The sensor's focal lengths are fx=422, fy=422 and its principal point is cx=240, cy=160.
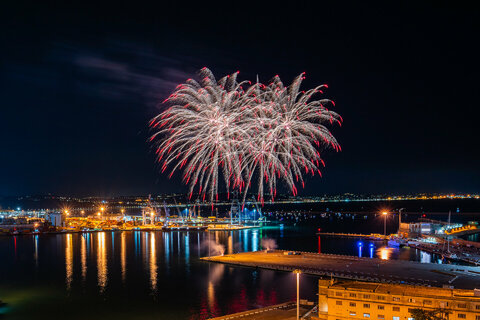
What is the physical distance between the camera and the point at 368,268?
26609mm

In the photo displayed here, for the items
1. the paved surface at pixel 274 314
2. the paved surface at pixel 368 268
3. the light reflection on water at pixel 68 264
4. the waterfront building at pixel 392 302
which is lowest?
the light reflection on water at pixel 68 264

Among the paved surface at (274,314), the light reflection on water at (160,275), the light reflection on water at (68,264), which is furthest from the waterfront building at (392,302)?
the light reflection on water at (68,264)

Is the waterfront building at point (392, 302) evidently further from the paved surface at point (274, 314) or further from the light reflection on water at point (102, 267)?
the light reflection on water at point (102, 267)

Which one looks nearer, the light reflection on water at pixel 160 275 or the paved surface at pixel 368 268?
the light reflection on water at pixel 160 275

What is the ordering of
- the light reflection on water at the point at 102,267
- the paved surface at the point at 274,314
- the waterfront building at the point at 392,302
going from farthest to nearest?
the light reflection on water at the point at 102,267, the paved surface at the point at 274,314, the waterfront building at the point at 392,302

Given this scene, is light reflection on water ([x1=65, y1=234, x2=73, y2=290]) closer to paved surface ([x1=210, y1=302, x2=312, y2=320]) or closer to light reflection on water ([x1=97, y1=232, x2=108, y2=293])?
light reflection on water ([x1=97, y1=232, x2=108, y2=293])

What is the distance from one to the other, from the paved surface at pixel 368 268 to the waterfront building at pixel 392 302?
9.06m

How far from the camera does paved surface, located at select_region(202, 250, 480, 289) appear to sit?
73.9 feet

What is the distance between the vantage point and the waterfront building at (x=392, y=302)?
1222cm

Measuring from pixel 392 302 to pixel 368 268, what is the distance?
14335 millimetres

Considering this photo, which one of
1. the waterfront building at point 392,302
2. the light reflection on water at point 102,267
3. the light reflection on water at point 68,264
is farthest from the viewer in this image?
the light reflection on water at point 68,264

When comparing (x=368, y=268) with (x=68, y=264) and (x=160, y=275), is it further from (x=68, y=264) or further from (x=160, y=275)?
(x=68, y=264)

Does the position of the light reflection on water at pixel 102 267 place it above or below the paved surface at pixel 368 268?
below

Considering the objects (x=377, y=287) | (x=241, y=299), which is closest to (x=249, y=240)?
(x=241, y=299)
